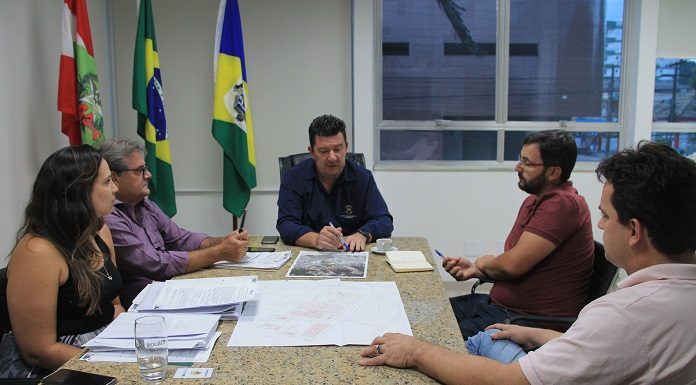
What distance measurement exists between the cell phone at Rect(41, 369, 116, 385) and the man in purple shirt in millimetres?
759

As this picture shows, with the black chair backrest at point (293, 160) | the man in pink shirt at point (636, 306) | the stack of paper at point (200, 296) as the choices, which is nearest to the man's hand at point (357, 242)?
the stack of paper at point (200, 296)

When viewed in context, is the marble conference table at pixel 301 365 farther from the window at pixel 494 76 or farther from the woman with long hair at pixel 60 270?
the window at pixel 494 76

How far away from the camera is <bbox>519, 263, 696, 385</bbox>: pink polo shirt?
0.94m

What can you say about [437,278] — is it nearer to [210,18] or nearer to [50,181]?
[50,181]

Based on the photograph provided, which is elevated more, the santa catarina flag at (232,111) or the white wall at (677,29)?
the white wall at (677,29)

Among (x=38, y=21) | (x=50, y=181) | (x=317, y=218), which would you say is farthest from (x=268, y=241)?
(x=38, y=21)

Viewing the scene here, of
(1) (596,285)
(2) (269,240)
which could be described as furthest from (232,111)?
(1) (596,285)

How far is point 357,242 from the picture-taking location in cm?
222

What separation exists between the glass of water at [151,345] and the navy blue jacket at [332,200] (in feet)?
4.42

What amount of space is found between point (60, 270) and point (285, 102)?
104 inches

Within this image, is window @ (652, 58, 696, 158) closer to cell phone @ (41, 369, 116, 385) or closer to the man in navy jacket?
the man in navy jacket

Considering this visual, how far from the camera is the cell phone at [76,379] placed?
1071 mm

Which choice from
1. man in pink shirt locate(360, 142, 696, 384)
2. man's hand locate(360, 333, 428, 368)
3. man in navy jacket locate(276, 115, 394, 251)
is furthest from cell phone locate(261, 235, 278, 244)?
man in pink shirt locate(360, 142, 696, 384)

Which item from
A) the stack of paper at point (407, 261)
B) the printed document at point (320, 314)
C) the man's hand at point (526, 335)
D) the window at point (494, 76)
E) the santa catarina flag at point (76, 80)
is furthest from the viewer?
the window at point (494, 76)
